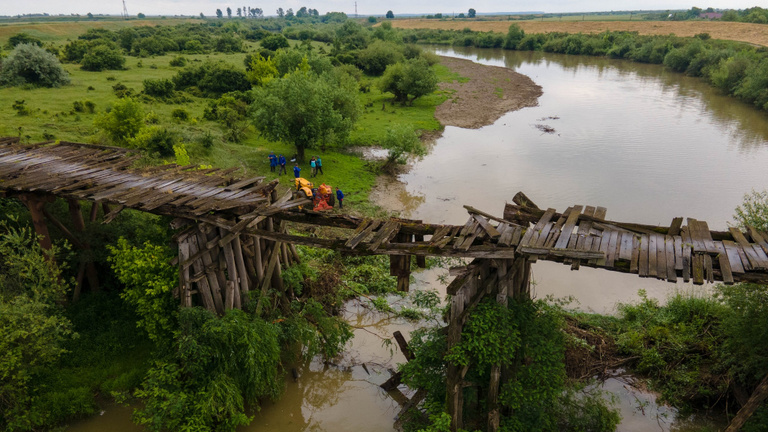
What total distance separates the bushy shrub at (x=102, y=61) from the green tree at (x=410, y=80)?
28272 millimetres

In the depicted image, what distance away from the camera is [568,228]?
9.20 m

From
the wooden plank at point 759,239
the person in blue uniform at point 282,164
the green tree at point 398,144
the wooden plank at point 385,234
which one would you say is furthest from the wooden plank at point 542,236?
the green tree at point 398,144

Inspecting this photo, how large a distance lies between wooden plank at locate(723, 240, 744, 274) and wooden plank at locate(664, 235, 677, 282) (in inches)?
34.5

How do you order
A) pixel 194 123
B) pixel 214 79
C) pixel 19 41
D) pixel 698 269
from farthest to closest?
pixel 19 41
pixel 214 79
pixel 194 123
pixel 698 269

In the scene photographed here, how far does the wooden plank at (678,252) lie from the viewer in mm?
8203

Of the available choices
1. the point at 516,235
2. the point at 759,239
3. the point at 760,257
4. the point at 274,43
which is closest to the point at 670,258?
the point at 760,257

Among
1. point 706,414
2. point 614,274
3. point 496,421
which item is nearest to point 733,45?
point 614,274

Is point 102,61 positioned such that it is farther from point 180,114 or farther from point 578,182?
point 578,182

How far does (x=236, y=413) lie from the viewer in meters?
10.3

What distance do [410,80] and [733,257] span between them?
128ft

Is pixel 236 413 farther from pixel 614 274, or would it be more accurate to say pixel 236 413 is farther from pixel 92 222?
pixel 614 274

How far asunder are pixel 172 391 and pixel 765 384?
12.0m

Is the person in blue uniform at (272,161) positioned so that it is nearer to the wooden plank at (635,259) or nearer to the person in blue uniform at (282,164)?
the person in blue uniform at (282,164)

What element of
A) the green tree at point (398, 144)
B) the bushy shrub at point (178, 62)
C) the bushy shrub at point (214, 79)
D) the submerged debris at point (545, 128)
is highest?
the bushy shrub at point (178, 62)
